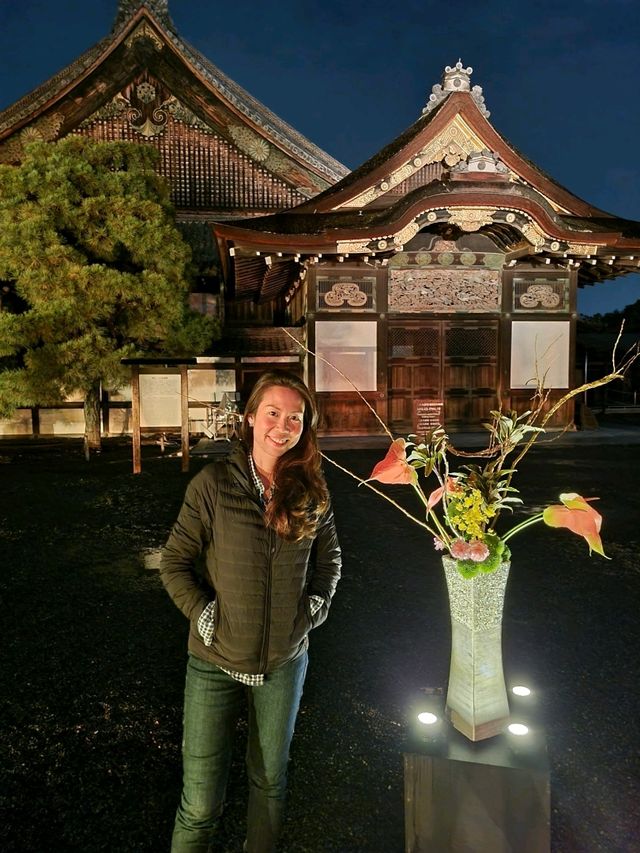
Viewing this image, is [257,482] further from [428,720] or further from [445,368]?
[445,368]

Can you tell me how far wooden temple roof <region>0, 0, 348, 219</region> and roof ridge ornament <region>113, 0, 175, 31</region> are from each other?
0.10 feet

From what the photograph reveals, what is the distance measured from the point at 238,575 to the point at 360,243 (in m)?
11.6

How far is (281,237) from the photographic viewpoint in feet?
40.7

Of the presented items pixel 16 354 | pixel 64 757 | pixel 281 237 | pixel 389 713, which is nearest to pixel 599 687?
pixel 389 713

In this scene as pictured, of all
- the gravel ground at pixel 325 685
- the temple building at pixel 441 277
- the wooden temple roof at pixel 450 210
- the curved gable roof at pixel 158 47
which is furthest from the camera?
the curved gable roof at pixel 158 47

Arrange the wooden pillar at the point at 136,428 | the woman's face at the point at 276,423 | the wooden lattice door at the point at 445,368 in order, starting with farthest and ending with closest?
the wooden lattice door at the point at 445,368 < the wooden pillar at the point at 136,428 < the woman's face at the point at 276,423

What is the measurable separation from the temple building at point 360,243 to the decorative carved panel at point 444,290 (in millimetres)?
34

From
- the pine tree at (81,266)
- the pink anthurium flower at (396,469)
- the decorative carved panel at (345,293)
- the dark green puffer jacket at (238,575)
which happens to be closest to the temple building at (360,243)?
the decorative carved panel at (345,293)

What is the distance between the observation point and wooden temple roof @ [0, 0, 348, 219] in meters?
17.1

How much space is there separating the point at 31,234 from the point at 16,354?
9.04ft

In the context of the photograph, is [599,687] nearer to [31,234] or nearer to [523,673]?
[523,673]

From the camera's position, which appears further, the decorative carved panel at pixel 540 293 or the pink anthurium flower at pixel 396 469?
the decorative carved panel at pixel 540 293

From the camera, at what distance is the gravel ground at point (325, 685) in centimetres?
239

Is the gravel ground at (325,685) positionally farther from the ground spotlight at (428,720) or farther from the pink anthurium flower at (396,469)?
the pink anthurium flower at (396,469)
